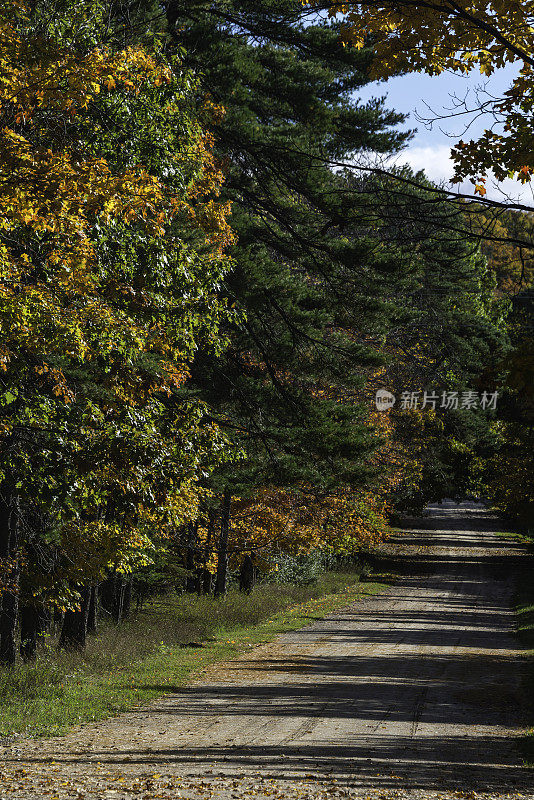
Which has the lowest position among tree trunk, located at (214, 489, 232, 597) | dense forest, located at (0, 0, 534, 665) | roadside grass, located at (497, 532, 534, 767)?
roadside grass, located at (497, 532, 534, 767)

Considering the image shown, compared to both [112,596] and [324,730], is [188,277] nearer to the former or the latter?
[324,730]

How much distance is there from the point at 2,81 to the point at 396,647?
15415mm

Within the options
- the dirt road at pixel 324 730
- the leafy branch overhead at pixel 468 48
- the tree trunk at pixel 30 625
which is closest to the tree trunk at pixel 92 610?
the tree trunk at pixel 30 625

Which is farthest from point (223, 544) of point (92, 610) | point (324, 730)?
point (324, 730)

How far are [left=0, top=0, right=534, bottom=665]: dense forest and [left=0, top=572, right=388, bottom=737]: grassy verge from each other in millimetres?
1045

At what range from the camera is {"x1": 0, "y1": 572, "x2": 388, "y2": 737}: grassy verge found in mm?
11594

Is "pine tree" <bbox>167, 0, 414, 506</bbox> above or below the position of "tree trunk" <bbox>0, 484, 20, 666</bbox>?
above

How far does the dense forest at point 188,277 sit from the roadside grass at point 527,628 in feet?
17.2

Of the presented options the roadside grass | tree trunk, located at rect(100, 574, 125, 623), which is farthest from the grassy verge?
the roadside grass

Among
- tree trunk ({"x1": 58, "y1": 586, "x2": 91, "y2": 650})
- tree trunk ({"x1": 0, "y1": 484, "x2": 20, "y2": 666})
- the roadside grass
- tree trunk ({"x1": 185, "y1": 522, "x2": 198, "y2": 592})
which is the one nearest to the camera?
the roadside grass

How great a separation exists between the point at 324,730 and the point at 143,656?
6.51 metres

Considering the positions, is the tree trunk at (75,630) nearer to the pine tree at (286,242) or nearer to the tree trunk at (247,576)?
the pine tree at (286,242)

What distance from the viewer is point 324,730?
10898 millimetres

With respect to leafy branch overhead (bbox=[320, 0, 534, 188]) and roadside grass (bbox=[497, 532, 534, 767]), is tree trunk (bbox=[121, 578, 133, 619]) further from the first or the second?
leafy branch overhead (bbox=[320, 0, 534, 188])
